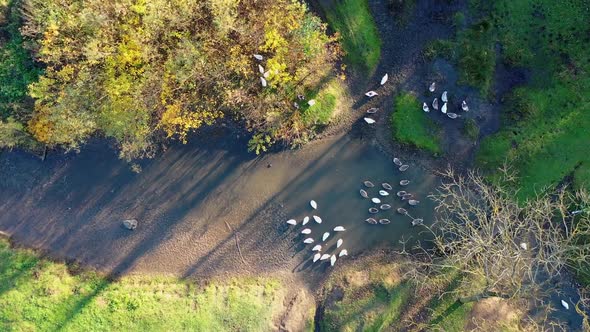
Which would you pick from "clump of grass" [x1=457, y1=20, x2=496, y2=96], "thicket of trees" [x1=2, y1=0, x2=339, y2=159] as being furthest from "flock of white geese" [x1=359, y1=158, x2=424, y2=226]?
"clump of grass" [x1=457, y1=20, x2=496, y2=96]

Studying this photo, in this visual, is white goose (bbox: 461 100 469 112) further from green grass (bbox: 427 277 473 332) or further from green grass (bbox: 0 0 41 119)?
green grass (bbox: 0 0 41 119)

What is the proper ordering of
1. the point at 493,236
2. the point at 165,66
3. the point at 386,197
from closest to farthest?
the point at 165,66 < the point at 493,236 < the point at 386,197

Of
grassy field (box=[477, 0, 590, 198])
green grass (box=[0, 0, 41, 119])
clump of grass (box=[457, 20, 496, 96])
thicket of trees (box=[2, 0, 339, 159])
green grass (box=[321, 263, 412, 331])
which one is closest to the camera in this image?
thicket of trees (box=[2, 0, 339, 159])

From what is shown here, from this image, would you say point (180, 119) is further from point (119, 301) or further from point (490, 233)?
point (490, 233)

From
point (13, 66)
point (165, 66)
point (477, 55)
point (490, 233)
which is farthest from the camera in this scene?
point (477, 55)

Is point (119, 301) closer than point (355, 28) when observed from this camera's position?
No

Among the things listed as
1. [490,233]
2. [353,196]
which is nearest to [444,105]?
[353,196]
